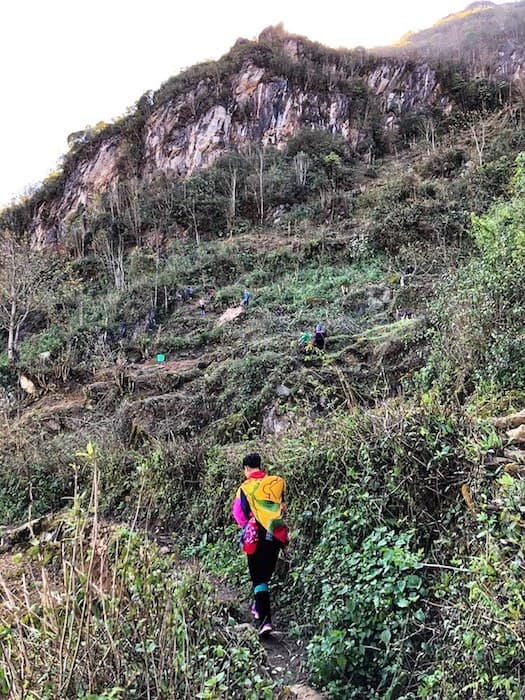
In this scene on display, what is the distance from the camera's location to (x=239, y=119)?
30.4 metres

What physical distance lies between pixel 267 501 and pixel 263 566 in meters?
0.52

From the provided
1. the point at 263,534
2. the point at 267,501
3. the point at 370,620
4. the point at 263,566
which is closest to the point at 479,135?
the point at 267,501

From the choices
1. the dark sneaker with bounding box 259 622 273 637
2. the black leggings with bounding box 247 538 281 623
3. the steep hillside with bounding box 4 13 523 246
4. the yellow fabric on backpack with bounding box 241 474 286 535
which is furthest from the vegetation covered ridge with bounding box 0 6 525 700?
the steep hillside with bounding box 4 13 523 246

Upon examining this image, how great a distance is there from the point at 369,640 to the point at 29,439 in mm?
8777

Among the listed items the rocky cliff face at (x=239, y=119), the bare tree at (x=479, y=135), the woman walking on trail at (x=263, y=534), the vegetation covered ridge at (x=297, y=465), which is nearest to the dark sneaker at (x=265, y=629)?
the woman walking on trail at (x=263, y=534)

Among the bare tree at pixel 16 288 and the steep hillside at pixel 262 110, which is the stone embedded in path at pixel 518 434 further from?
the steep hillside at pixel 262 110

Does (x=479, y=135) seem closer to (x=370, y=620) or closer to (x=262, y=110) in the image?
(x=262, y=110)

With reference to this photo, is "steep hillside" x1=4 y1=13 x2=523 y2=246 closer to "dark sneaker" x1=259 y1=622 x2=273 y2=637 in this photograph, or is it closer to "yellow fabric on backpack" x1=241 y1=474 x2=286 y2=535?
"yellow fabric on backpack" x1=241 y1=474 x2=286 y2=535

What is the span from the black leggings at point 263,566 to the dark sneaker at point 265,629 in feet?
0.27

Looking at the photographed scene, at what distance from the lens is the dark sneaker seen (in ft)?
11.1

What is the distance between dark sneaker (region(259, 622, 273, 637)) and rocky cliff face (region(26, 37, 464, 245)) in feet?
96.1

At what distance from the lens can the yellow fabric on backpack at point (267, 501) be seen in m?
3.54

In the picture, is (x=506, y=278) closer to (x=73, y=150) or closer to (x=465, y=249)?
(x=465, y=249)

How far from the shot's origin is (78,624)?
6.44ft
